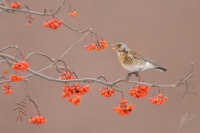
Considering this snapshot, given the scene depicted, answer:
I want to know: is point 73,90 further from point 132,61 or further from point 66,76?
point 132,61

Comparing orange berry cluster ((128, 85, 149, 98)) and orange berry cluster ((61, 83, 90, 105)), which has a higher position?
orange berry cluster ((61, 83, 90, 105))

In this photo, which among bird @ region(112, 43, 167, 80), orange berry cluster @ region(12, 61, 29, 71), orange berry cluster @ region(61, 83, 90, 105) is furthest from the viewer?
bird @ region(112, 43, 167, 80)

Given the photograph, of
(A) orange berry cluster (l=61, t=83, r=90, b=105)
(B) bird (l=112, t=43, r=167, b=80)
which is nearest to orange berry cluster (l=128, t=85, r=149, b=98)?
(A) orange berry cluster (l=61, t=83, r=90, b=105)

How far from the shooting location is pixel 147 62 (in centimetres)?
198

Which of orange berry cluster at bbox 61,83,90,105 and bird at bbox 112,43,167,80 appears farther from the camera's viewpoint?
bird at bbox 112,43,167,80

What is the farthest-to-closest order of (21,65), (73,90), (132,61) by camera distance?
(132,61) → (73,90) → (21,65)

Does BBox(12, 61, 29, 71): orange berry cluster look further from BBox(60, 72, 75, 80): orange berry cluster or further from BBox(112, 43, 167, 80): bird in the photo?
BBox(112, 43, 167, 80): bird

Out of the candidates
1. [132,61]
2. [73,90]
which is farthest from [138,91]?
[132,61]

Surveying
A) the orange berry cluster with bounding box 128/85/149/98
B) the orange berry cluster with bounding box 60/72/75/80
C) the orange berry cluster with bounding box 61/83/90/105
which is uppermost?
the orange berry cluster with bounding box 60/72/75/80

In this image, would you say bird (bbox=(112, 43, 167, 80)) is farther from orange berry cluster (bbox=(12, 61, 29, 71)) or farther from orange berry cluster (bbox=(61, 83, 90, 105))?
orange berry cluster (bbox=(12, 61, 29, 71))

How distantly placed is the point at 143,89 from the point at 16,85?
251 centimetres

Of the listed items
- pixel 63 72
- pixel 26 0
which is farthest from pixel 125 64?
pixel 26 0

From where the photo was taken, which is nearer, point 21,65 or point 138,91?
point 21,65

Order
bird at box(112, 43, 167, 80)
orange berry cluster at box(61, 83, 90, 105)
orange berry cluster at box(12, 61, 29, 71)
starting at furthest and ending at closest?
bird at box(112, 43, 167, 80) < orange berry cluster at box(61, 83, 90, 105) < orange berry cluster at box(12, 61, 29, 71)
